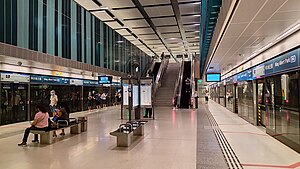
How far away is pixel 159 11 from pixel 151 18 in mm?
1391

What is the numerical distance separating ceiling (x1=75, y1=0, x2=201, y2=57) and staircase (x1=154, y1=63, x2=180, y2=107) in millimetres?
3144

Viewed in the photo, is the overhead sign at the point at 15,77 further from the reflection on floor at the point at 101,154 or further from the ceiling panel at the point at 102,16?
the ceiling panel at the point at 102,16

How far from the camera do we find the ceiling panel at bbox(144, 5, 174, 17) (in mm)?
13789

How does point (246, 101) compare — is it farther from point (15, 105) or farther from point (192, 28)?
point (15, 105)

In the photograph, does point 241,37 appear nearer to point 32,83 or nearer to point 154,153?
point 154,153

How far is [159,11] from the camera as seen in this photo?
14.3 meters

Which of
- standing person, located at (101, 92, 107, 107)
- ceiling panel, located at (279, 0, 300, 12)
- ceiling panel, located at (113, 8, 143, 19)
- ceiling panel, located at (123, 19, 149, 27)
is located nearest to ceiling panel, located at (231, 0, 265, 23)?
ceiling panel, located at (279, 0, 300, 12)

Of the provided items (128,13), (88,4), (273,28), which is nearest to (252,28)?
(273,28)

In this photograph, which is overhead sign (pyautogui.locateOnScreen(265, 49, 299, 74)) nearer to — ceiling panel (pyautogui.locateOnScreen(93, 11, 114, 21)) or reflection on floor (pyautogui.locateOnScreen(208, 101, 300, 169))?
reflection on floor (pyautogui.locateOnScreen(208, 101, 300, 169))

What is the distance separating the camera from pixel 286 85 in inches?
233

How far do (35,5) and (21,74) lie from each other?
3.18m

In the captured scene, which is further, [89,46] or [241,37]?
[89,46]

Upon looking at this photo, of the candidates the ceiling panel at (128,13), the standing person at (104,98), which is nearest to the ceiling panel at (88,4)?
the ceiling panel at (128,13)

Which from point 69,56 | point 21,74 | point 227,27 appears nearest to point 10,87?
point 21,74
